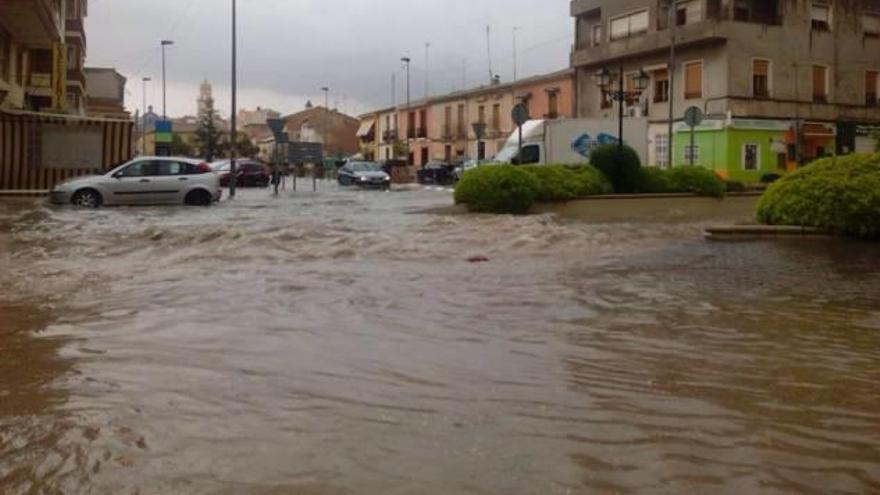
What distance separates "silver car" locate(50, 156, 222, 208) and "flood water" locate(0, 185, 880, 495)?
1186 cm

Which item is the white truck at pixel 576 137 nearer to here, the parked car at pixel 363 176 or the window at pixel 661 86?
the parked car at pixel 363 176

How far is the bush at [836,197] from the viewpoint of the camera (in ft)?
42.8

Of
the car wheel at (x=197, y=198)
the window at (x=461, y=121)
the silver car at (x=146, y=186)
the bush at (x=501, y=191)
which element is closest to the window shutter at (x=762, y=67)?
the bush at (x=501, y=191)

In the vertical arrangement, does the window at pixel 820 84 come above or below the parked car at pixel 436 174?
above

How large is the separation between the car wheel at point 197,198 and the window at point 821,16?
30.5 metres

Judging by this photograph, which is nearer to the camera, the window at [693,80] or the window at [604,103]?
the window at [693,80]

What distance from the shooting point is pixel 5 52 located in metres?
29.8

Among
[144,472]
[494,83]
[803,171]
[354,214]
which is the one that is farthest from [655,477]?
[494,83]

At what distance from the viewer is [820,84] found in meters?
43.2

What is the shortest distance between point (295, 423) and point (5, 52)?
29.1m

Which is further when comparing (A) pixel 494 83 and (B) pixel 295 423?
(A) pixel 494 83

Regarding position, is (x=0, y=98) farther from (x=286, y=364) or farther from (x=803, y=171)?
(x=286, y=364)

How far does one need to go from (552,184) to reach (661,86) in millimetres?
25797

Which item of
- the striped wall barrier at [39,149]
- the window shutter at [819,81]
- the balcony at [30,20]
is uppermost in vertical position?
the window shutter at [819,81]
